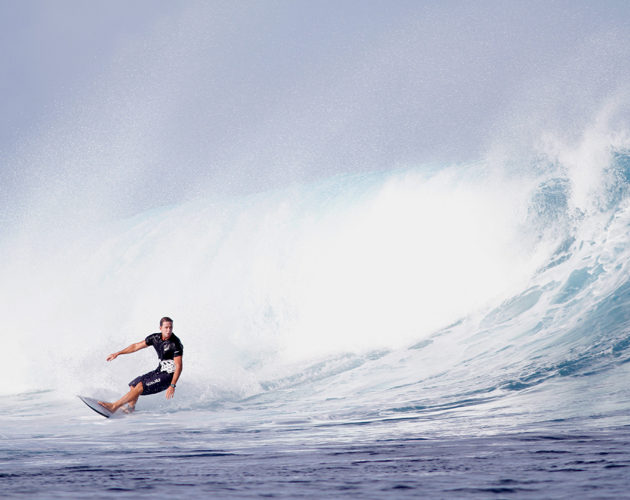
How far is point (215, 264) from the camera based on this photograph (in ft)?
55.4

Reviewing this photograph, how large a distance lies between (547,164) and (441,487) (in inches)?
404

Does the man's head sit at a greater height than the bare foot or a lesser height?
greater

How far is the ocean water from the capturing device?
13.9 feet

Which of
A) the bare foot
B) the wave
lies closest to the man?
the bare foot

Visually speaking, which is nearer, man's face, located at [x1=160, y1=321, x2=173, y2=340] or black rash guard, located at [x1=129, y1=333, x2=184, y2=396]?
man's face, located at [x1=160, y1=321, x2=173, y2=340]

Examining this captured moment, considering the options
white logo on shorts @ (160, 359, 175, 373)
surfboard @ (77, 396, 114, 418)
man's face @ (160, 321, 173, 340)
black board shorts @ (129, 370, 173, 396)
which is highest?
man's face @ (160, 321, 173, 340)

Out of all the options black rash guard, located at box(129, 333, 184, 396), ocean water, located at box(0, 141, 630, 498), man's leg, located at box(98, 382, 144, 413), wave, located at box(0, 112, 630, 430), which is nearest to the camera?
ocean water, located at box(0, 141, 630, 498)

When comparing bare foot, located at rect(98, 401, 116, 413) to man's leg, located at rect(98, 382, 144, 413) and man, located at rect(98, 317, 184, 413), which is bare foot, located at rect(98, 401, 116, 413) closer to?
man's leg, located at rect(98, 382, 144, 413)

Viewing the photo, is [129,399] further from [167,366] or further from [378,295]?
[378,295]

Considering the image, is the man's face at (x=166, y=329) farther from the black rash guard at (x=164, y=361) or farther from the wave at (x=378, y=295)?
the wave at (x=378, y=295)

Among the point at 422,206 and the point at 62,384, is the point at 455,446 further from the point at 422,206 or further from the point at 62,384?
the point at 422,206

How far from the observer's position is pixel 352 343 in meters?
11.6

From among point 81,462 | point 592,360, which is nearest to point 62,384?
point 81,462

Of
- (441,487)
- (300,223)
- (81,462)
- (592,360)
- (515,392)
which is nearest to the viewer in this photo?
(441,487)
